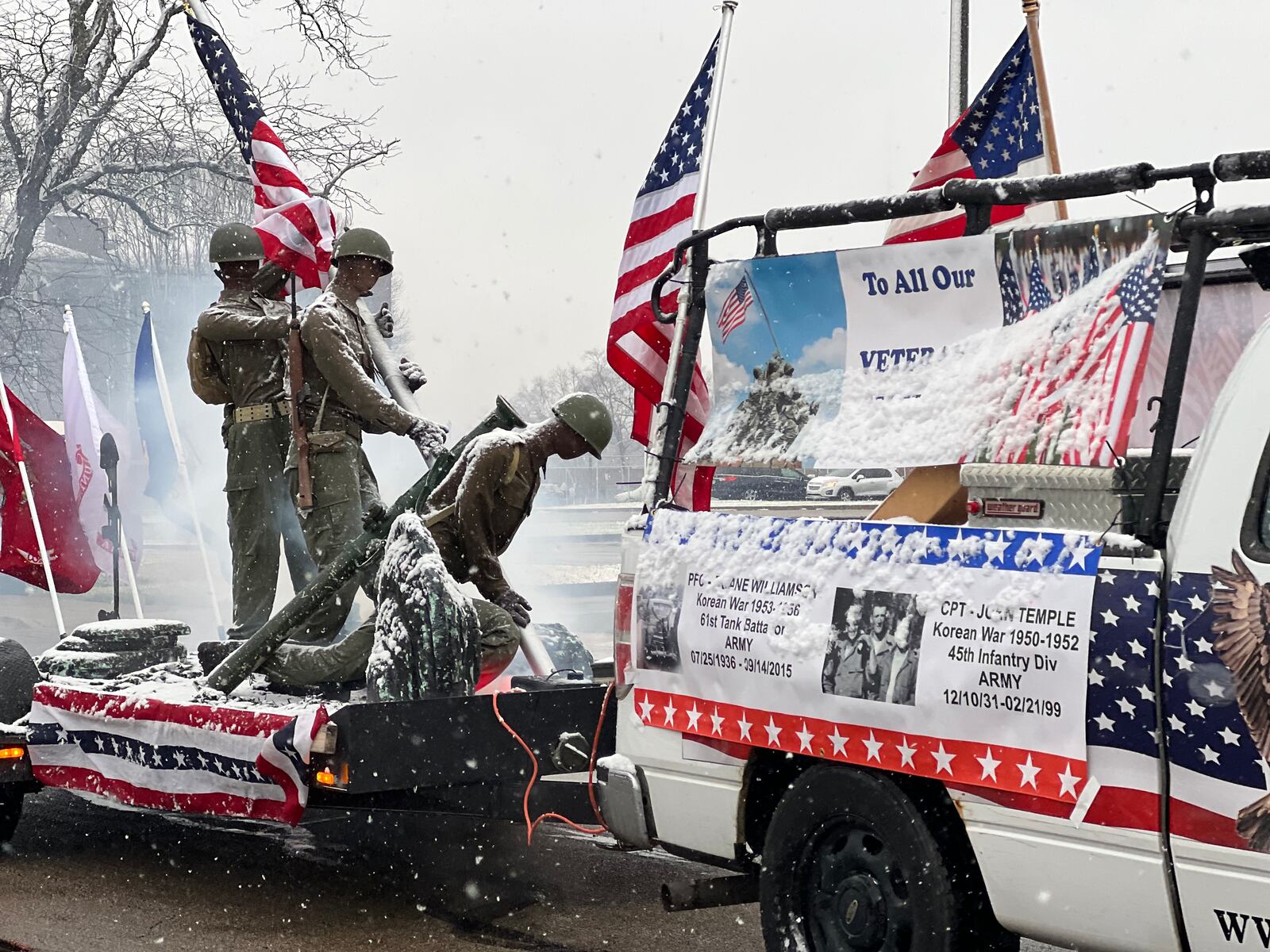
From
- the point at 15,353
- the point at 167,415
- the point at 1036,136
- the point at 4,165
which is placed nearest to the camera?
the point at 1036,136

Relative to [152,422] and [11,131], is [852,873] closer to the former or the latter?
[152,422]

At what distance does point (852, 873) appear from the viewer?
4.27 meters

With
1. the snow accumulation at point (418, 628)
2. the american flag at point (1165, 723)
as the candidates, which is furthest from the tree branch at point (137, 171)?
the american flag at point (1165, 723)

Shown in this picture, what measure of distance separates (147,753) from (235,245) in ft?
9.52

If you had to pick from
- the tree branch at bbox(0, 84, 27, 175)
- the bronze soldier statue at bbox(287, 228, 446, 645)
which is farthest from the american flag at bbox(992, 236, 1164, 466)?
the tree branch at bbox(0, 84, 27, 175)

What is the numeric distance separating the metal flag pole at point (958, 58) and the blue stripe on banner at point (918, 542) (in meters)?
8.86

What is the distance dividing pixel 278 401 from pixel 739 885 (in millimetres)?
4155

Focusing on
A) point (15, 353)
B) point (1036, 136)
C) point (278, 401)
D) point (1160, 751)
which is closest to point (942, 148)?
point (1036, 136)

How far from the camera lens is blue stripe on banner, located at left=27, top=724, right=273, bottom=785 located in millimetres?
5820

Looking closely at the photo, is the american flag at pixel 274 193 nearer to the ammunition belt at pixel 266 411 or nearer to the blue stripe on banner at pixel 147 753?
the ammunition belt at pixel 266 411

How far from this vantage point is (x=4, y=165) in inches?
735

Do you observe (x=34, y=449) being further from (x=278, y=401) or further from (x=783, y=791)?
(x=783, y=791)

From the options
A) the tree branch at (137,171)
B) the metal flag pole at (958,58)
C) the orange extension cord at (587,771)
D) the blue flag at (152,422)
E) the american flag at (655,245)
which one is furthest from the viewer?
the tree branch at (137,171)

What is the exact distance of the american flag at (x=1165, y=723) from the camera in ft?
11.2
